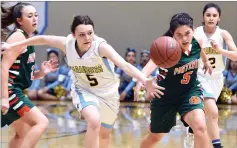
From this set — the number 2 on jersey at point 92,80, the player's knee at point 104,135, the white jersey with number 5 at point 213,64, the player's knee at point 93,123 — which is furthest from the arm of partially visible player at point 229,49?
the player's knee at point 93,123

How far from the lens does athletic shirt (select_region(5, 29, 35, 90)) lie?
5.06m

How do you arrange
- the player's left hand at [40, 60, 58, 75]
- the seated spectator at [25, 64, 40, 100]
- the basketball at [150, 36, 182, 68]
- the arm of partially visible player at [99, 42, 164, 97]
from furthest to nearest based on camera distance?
the seated spectator at [25, 64, 40, 100] → the player's left hand at [40, 60, 58, 75] → the basketball at [150, 36, 182, 68] → the arm of partially visible player at [99, 42, 164, 97]

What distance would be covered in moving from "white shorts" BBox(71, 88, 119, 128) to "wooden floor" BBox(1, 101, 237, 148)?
1429 millimetres

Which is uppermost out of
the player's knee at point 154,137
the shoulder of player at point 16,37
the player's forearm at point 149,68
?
the shoulder of player at point 16,37

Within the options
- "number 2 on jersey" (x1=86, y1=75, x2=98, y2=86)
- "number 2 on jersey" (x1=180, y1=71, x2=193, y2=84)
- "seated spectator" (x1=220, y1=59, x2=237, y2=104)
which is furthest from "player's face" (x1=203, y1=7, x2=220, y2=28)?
"seated spectator" (x1=220, y1=59, x2=237, y2=104)

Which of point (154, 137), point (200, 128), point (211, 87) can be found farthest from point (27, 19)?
point (211, 87)

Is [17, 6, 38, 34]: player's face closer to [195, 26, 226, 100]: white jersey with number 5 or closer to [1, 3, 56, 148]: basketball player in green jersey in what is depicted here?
[1, 3, 56, 148]: basketball player in green jersey

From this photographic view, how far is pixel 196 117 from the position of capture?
A: 4.87 metres

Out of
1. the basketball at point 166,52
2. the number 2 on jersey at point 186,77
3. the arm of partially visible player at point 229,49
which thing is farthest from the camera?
the arm of partially visible player at point 229,49

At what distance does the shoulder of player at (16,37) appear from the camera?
5000mm

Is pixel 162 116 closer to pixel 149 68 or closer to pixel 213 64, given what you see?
pixel 149 68

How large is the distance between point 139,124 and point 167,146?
2.10 metres

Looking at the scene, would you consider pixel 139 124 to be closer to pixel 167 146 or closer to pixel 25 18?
pixel 167 146

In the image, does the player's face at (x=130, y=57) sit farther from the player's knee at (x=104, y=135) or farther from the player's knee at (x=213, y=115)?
the player's knee at (x=104, y=135)
